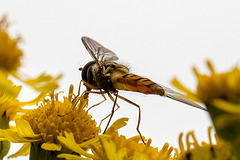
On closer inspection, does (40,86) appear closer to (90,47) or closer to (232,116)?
(232,116)

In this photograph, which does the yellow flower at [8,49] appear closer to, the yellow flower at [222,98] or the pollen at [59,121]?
the pollen at [59,121]

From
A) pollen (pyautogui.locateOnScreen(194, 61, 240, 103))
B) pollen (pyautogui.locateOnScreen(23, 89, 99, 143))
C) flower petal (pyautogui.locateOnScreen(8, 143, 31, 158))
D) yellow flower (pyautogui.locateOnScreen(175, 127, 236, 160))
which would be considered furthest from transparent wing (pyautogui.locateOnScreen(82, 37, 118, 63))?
pollen (pyautogui.locateOnScreen(194, 61, 240, 103))

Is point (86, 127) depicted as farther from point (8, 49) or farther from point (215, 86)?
point (8, 49)

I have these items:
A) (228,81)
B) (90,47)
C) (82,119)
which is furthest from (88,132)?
(228,81)

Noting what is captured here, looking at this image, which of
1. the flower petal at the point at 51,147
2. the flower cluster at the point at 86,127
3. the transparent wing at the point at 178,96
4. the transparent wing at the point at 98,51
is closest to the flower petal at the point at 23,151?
the flower cluster at the point at 86,127

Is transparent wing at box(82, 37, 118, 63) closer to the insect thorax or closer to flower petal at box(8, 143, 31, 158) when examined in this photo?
the insect thorax

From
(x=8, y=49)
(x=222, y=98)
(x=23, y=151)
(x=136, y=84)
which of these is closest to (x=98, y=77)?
(x=136, y=84)
